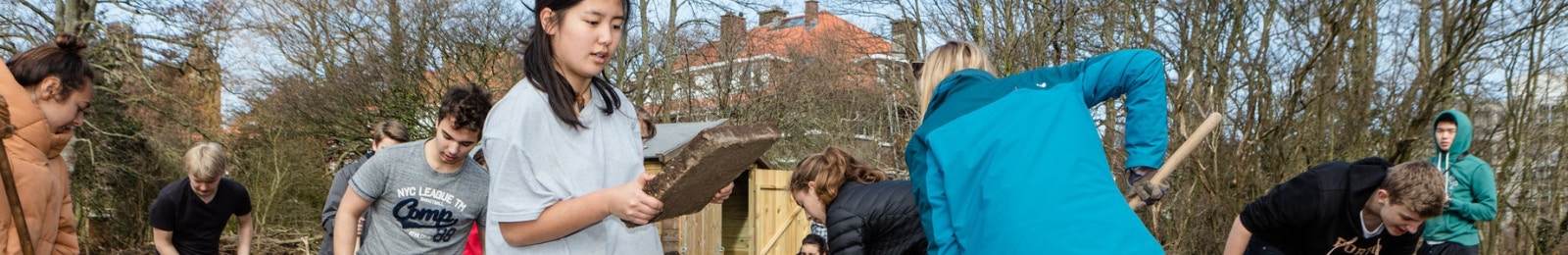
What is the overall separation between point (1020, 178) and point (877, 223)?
8.06 feet

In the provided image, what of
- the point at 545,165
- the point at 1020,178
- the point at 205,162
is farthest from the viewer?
the point at 205,162

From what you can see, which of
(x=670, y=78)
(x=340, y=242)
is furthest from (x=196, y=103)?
(x=340, y=242)

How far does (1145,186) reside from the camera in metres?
3.48

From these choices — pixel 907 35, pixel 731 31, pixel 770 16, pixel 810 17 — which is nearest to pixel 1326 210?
pixel 907 35

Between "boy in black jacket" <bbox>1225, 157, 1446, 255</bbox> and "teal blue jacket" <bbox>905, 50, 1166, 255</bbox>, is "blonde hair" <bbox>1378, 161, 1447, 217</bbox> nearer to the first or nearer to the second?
"boy in black jacket" <bbox>1225, 157, 1446, 255</bbox>

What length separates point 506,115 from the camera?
2.15 meters

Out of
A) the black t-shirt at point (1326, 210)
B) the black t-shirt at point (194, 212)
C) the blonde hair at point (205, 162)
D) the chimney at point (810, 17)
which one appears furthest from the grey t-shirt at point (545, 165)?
the chimney at point (810, 17)

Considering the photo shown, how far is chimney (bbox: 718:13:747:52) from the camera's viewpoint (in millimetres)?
23453

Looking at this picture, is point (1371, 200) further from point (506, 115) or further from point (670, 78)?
point (670, 78)

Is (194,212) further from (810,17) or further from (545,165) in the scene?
(810,17)

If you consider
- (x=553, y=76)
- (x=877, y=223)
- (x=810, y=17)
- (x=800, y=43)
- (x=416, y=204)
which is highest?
(x=810, y=17)

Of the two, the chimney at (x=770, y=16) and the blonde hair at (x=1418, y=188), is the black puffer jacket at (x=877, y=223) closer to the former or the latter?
the blonde hair at (x=1418, y=188)

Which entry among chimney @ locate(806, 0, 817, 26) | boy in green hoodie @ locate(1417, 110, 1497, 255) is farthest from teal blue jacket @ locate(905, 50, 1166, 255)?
chimney @ locate(806, 0, 817, 26)

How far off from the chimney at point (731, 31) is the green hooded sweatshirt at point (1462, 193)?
16853mm
